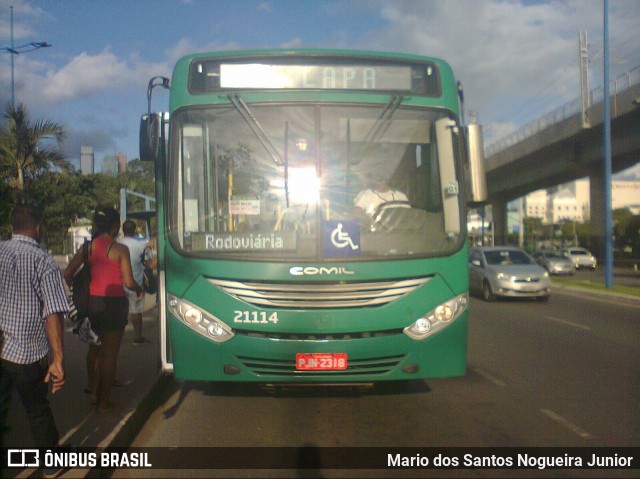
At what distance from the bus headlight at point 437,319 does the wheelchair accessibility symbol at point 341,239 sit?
2.98 ft

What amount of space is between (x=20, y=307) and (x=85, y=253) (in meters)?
2.12

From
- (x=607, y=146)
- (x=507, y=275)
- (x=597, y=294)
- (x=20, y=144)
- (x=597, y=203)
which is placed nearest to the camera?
(x=20, y=144)

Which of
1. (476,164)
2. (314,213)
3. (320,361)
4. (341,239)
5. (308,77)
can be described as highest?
(308,77)

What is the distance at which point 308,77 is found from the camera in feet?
21.1

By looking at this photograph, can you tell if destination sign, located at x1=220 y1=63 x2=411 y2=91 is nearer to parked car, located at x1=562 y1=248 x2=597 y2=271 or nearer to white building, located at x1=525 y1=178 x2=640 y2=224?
parked car, located at x1=562 y1=248 x2=597 y2=271

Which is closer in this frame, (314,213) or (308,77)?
(314,213)

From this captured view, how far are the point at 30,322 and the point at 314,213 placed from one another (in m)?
2.71

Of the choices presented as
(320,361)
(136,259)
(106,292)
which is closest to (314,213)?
(320,361)

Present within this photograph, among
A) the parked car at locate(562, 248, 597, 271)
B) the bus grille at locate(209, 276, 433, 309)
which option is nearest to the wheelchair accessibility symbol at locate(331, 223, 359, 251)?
the bus grille at locate(209, 276, 433, 309)

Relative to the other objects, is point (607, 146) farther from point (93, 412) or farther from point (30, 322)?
point (30, 322)

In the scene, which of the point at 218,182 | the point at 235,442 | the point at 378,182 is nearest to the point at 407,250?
the point at 378,182

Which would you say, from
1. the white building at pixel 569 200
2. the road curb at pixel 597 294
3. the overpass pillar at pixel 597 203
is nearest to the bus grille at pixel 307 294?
the road curb at pixel 597 294

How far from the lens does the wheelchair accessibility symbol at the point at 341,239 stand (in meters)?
6.09

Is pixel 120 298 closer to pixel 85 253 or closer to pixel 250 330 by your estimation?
pixel 85 253
